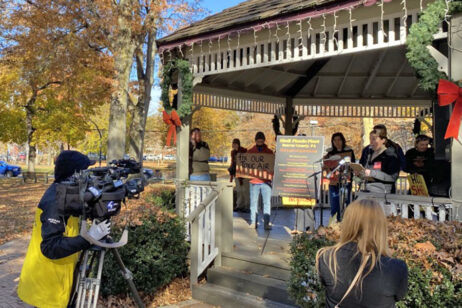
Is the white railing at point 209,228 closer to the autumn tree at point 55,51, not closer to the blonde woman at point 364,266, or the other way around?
the blonde woman at point 364,266

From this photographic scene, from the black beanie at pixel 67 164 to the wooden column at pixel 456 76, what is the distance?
369 cm

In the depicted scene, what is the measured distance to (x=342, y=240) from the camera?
2.15m

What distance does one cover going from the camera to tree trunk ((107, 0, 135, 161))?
12.6 m

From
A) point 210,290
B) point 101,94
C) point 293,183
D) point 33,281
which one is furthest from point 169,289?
point 101,94

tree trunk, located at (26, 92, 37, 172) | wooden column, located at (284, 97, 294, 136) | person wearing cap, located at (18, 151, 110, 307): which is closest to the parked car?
tree trunk, located at (26, 92, 37, 172)

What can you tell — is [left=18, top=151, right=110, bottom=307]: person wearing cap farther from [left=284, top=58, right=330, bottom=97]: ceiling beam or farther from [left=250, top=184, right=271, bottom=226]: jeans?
[left=284, top=58, right=330, bottom=97]: ceiling beam

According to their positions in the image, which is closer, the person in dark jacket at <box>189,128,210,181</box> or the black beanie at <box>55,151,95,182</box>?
the black beanie at <box>55,151,95,182</box>

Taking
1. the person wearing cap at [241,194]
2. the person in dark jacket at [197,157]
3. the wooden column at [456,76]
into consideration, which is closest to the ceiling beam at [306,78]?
the person wearing cap at [241,194]

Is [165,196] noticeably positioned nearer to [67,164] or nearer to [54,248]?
[67,164]

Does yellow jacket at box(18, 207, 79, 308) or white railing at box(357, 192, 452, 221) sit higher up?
white railing at box(357, 192, 452, 221)

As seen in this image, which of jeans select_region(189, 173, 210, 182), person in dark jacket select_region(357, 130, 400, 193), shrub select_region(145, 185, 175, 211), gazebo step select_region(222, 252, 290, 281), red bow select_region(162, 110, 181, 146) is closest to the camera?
gazebo step select_region(222, 252, 290, 281)

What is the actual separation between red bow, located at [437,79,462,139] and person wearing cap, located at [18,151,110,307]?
3.41m

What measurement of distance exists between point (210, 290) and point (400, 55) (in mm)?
7442

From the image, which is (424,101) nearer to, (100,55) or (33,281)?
(33,281)
